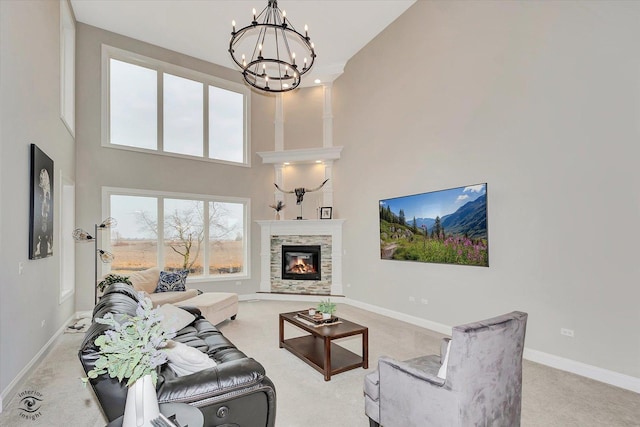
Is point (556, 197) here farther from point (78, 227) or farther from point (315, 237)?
point (78, 227)

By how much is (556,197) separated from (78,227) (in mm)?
7379

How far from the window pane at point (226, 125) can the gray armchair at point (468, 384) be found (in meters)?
6.47

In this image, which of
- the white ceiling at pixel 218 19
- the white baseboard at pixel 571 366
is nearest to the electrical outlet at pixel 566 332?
the white baseboard at pixel 571 366

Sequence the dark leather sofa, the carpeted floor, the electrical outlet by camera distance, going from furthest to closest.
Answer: the electrical outlet
the carpeted floor
the dark leather sofa

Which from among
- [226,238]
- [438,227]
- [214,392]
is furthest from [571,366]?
[226,238]

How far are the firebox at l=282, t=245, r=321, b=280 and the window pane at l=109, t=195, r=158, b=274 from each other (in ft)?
Result: 9.02

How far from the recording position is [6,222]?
3.02 meters

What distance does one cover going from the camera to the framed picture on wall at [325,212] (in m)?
7.46

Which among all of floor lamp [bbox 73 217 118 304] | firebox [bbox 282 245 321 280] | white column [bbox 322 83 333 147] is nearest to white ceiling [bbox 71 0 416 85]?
white column [bbox 322 83 333 147]

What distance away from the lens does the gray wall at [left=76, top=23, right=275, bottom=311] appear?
19.6ft

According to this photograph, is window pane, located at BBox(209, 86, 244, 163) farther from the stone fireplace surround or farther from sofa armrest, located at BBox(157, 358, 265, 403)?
sofa armrest, located at BBox(157, 358, 265, 403)

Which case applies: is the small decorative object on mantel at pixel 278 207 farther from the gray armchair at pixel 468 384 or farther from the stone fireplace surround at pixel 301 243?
the gray armchair at pixel 468 384

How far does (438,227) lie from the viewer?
5.02 metres

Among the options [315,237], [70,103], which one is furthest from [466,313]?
[70,103]
